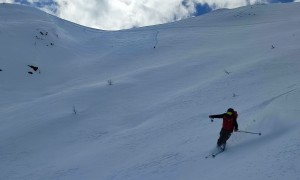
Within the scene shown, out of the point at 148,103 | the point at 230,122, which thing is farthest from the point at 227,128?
the point at 148,103

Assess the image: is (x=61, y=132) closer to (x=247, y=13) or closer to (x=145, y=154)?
(x=145, y=154)

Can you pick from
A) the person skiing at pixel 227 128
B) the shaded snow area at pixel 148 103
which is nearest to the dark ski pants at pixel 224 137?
the person skiing at pixel 227 128

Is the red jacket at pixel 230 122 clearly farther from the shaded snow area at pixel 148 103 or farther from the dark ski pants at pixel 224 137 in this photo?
the shaded snow area at pixel 148 103

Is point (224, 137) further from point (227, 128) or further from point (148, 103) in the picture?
point (148, 103)

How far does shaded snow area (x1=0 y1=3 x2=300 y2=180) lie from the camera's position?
1145 centimetres

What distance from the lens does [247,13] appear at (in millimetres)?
34031

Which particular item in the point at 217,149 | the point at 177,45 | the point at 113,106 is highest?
the point at 177,45

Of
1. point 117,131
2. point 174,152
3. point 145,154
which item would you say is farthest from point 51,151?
point 174,152

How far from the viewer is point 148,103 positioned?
1650cm

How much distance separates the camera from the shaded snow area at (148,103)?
1145cm

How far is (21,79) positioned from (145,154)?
34.4 feet

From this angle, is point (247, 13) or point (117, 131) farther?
point (247, 13)

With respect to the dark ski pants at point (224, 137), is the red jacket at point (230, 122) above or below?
above

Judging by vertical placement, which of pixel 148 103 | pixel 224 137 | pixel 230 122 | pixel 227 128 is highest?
pixel 148 103
